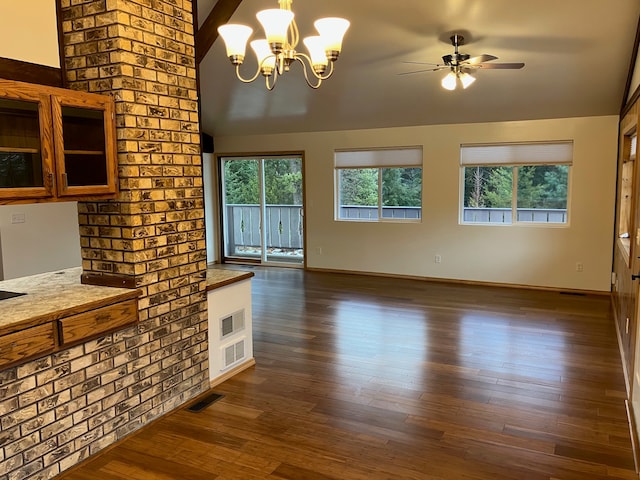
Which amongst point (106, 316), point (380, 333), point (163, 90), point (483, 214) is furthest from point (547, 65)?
point (106, 316)

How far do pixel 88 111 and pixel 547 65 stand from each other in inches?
177

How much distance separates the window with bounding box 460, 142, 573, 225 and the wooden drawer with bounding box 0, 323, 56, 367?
583cm

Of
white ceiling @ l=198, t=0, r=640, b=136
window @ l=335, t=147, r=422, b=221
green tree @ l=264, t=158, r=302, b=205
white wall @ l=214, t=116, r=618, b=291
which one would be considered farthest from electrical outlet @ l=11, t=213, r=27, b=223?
window @ l=335, t=147, r=422, b=221

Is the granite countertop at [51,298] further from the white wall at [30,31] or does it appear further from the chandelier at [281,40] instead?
the chandelier at [281,40]

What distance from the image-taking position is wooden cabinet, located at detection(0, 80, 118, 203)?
2.35 meters

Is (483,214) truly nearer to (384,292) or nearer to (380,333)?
(384,292)

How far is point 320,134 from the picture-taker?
7.86 metres

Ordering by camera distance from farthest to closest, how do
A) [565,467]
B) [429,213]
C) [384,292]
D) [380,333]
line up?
[429,213] < [384,292] < [380,333] < [565,467]

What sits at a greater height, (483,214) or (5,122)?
(5,122)

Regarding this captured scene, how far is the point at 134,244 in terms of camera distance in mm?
2883

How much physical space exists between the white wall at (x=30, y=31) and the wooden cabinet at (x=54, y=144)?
0.32m

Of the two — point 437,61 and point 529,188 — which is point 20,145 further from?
point 529,188

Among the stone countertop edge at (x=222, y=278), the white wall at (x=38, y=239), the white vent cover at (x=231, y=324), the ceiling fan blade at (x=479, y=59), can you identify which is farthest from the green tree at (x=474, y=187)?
the white wall at (x=38, y=239)

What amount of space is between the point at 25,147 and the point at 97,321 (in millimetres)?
958
